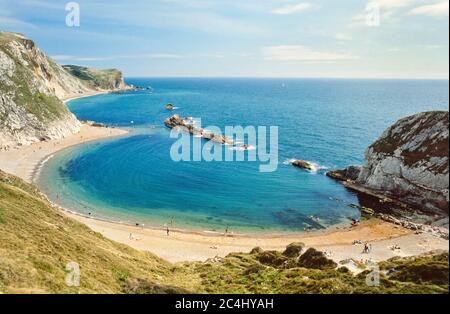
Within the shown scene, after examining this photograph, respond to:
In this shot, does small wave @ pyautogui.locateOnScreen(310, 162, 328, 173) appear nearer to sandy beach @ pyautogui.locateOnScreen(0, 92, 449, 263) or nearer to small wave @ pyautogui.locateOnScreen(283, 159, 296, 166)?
small wave @ pyautogui.locateOnScreen(283, 159, 296, 166)

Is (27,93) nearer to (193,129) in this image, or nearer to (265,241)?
(193,129)

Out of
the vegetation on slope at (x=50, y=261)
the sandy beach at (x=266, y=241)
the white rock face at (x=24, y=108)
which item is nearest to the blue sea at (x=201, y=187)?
the sandy beach at (x=266, y=241)

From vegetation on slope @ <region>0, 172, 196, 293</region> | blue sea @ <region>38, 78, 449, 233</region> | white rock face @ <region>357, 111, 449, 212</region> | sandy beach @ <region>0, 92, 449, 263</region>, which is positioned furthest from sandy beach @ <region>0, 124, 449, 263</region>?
vegetation on slope @ <region>0, 172, 196, 293</region>

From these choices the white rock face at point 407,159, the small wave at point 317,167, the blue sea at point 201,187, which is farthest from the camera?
the small wave at point 317,167

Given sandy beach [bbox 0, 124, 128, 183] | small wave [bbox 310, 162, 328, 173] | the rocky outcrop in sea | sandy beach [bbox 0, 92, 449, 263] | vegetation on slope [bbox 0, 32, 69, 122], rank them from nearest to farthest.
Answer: sandy beach [bbox 0, 92, 449, 263], sandy beach [bbox 0, 124, 128, 183], small wave [bbox 310, 162, 328, 173], vegetation on slope [bbox 0, 32, 69, 122], the rocky outcrop in sea

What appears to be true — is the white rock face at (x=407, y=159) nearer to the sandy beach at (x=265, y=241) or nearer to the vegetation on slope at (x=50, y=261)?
the sandy beach at (x=265, y=241)

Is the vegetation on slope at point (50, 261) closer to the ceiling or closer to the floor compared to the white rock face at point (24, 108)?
closer to the floor

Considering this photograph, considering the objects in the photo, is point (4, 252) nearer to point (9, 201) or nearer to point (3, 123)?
point (9, 201)
